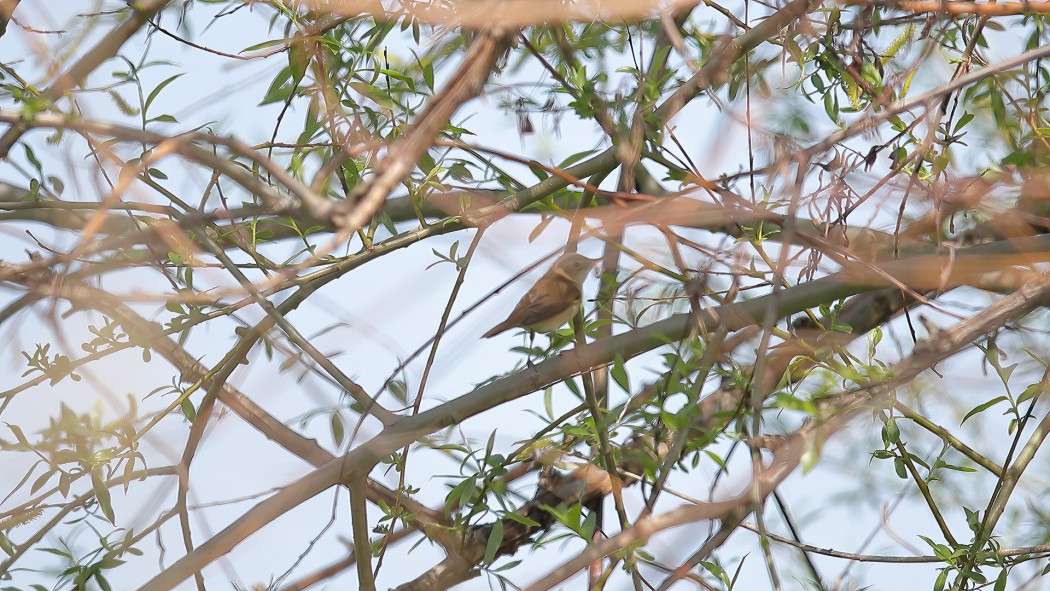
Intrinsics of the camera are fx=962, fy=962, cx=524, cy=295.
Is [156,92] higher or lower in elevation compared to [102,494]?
higher

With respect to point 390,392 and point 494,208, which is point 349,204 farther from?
point 390,392

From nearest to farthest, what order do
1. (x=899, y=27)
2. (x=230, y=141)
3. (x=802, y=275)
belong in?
(x=230, y=141) < (x=802, y=275) < (x=899, y=27)

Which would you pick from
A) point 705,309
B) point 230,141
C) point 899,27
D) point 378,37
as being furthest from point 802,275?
point 230,141

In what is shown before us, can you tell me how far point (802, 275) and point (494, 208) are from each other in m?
0.77

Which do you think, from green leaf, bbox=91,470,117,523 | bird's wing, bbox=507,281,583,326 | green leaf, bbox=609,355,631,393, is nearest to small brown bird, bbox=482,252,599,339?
bird's wing, bbox=507,281,583,326

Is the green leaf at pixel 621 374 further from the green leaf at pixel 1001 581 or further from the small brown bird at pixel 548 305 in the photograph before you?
the green leaf at pixel 1001 581

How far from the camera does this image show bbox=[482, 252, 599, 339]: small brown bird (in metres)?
2.51

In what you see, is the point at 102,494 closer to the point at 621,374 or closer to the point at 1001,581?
the point at 621,374

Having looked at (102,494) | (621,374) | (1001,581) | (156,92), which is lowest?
(1001,581)

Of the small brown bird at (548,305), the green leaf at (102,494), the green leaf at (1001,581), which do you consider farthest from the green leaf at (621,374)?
the green leaf at (102,494)

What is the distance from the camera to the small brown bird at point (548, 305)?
251 centimetres

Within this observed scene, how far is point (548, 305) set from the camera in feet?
8.38

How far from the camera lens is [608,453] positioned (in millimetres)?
1951

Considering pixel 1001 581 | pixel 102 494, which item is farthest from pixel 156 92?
pixel 1001 581
